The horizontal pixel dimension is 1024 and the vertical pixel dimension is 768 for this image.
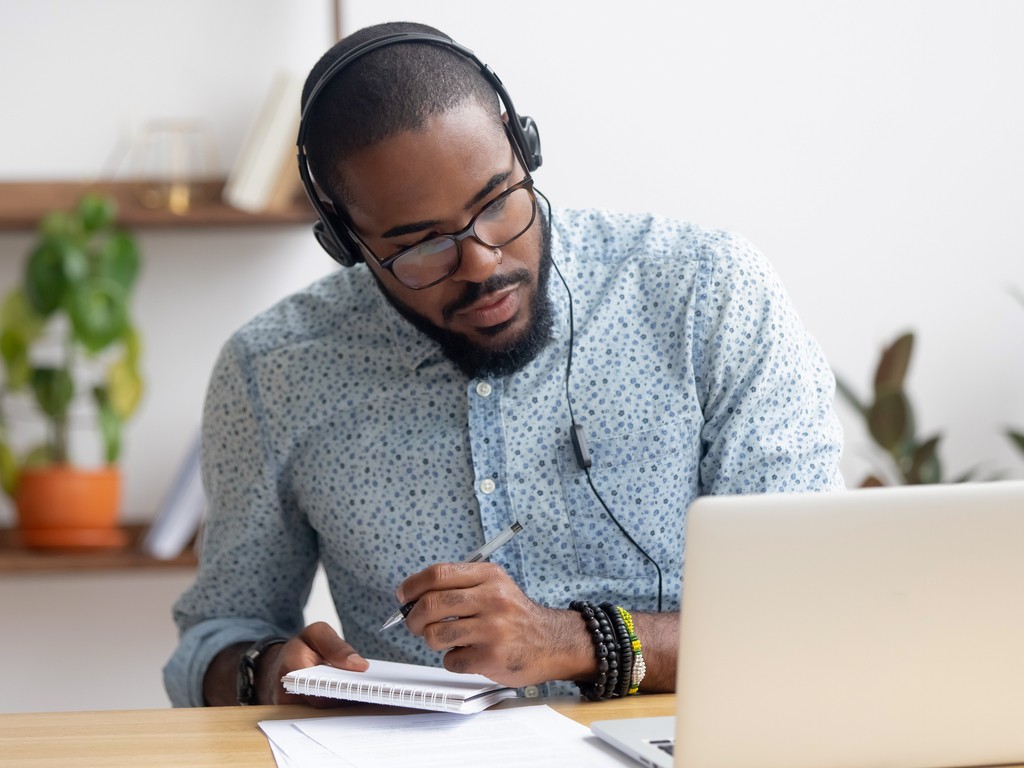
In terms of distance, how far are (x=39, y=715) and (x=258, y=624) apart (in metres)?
0.37

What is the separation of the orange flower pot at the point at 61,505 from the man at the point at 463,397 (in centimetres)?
74

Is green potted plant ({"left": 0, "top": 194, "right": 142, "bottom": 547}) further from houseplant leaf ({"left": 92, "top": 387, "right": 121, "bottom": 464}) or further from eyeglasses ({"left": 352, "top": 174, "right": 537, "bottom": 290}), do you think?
eyeglasses ({"left": 352, "top": 174, "right": 537, "bottom": 290})

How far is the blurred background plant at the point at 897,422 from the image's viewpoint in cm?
216

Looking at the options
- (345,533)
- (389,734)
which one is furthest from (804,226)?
(389,734)

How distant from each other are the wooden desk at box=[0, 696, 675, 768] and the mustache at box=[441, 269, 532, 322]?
440mm

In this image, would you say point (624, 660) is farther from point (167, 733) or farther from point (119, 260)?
point (119, 260)

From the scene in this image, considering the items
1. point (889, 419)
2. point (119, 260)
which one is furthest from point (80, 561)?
point (889, 419)

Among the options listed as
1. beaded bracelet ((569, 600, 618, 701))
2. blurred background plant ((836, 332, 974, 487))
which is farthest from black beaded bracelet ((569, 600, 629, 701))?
blurred background plant ((836, 332, 974, 487))

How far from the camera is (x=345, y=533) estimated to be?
143cm

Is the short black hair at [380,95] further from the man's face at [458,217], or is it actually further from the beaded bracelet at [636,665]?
the beaded bracelet at [636,665]

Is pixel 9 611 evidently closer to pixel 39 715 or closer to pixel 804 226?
pixel 39 715

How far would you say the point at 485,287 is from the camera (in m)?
1.30

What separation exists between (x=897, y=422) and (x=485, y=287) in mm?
1148

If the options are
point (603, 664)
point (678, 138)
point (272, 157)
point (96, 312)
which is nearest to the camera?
point (603, 664)
